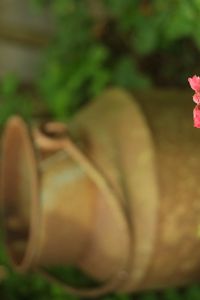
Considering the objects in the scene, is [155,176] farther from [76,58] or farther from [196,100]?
[76,58]

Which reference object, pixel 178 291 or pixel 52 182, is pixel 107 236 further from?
pixel 178 291

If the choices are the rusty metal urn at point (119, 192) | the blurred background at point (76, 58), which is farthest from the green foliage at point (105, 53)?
the rusty metal urn at point (119, 192)

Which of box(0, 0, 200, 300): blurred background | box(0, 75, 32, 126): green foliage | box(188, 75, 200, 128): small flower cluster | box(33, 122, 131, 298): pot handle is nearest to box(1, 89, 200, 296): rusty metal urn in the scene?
box(33, 122, 131, 298): pot handle

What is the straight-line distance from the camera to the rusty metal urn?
144 centimetres

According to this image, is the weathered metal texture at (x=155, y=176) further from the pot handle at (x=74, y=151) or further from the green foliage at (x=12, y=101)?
the green foliage at (x=12, y=101)

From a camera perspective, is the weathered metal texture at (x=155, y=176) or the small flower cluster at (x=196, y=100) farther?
the weathered metal texture at (x=155, y=176)

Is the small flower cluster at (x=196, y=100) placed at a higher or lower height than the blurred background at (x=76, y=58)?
lower

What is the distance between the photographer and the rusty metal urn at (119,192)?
144 centimetres

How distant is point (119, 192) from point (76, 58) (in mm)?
917

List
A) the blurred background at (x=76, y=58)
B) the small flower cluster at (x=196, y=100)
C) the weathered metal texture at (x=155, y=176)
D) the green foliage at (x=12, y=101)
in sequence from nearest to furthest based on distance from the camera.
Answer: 1. the small flower cluster at (x=196, y=100)
2. the weathered metal texture at (x=155, y=176)
3. the blurred background at (x=76, y=58)
4. the green foliage at (x=12, y=101)

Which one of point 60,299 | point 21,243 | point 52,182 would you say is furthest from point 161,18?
point 60,299

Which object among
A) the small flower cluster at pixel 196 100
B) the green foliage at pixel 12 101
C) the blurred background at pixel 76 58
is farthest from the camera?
the green foliage at pixel 12 101

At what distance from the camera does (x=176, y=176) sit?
144cm

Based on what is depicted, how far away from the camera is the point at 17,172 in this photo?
1.71 meters
